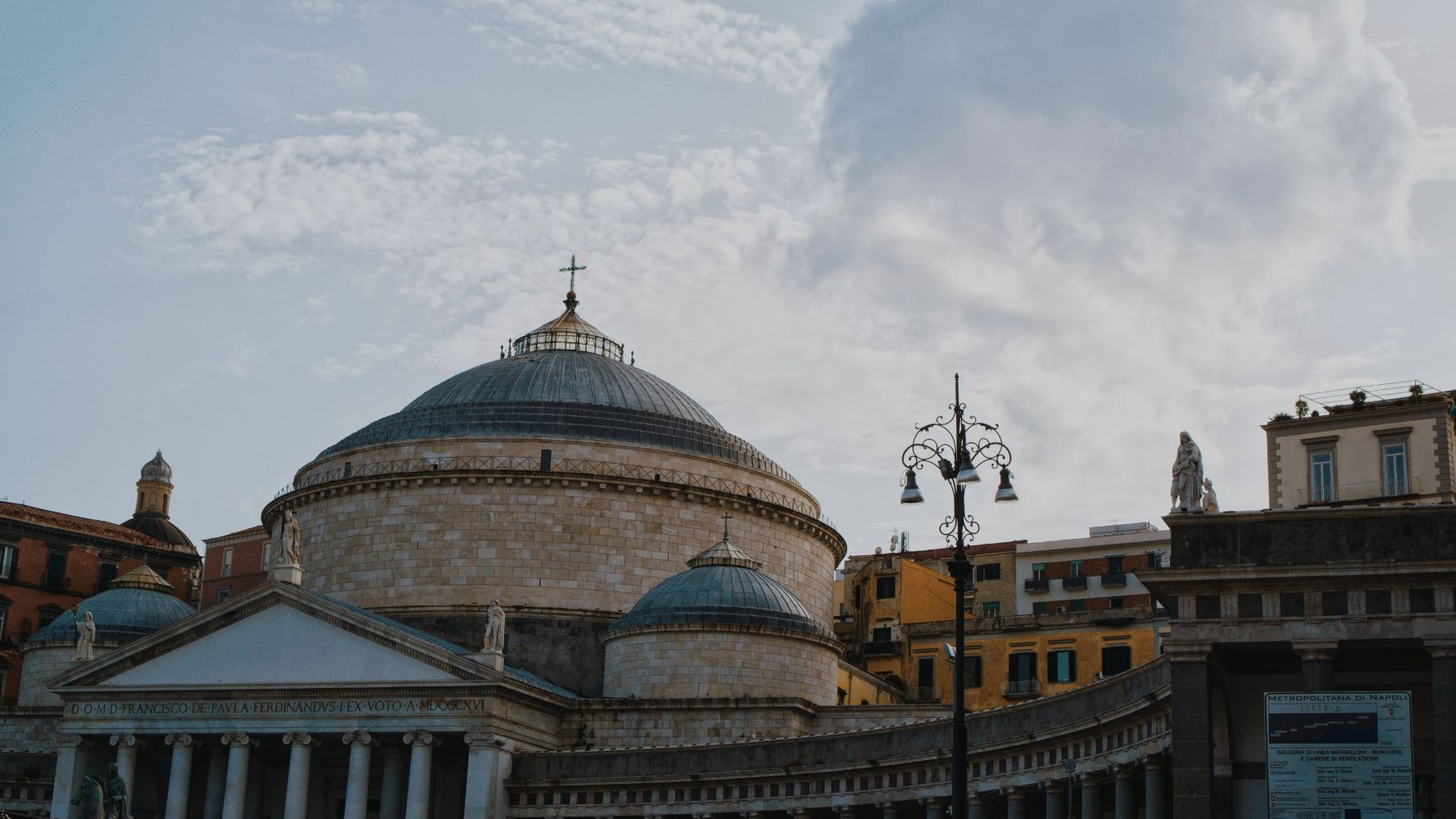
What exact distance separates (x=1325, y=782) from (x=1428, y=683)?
4.18 metres

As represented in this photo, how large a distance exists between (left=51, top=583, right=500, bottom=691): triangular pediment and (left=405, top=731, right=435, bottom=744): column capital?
1.51 m

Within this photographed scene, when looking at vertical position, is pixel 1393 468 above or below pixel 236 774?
above

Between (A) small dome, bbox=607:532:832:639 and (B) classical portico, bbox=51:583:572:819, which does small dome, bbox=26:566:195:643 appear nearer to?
(B) classical portico, bbox=51:583:572:819

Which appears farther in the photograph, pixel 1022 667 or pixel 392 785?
pixel 1022 667

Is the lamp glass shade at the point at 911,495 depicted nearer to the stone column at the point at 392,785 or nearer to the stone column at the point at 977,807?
the stone column at the point at 977,807

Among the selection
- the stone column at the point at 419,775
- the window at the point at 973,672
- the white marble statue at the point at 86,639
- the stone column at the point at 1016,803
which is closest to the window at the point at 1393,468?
the stone column at the point at 1016,803

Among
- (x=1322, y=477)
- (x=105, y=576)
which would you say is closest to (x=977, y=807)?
(x=1322, y=477)

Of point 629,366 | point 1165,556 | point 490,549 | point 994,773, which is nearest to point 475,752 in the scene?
point 490,549

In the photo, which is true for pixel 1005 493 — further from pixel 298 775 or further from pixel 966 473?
pixel 298 775

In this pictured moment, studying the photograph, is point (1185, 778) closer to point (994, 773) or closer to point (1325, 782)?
point (1325, 782)

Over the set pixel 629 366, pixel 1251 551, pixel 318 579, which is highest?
pixel 629 366

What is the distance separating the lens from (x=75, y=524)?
92938 mm

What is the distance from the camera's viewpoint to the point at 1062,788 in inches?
1794

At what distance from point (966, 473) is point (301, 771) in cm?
3477
